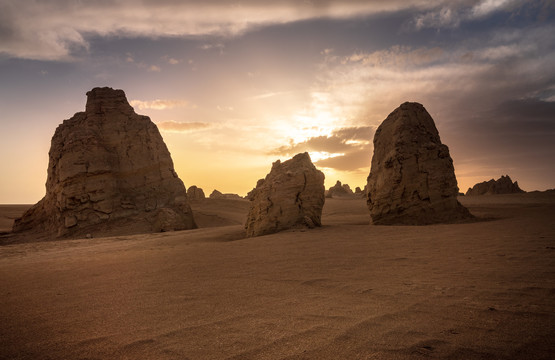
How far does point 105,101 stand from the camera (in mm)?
20188

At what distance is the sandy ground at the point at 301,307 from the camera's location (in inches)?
83.9

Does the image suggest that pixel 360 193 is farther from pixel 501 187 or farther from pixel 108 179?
pixel 108 179

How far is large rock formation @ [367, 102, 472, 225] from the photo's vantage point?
10516 millimetres

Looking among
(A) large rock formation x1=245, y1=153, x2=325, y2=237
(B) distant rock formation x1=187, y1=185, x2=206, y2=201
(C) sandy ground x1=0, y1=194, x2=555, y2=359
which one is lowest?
(C) sandy ground x1=0, y1=194, x2=555, y2=359

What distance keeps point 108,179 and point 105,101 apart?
18.1ft

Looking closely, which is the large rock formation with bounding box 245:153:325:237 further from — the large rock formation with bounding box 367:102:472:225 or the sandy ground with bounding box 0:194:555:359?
A: the sandy ground with bounding box 0:194:555:359

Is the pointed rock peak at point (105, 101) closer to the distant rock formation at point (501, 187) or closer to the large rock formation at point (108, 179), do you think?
the large rock formation at point (108, 179)

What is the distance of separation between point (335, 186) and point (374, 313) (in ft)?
163

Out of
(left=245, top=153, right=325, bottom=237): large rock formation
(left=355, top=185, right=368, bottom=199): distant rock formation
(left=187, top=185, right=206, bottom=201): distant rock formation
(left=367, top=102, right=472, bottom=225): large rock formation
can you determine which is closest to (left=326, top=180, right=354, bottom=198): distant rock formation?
(left=355, top=185, right=368, bottom=199): distant rock formation

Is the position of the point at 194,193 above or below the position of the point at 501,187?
above

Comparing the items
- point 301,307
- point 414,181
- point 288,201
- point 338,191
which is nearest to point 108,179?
point 288,201

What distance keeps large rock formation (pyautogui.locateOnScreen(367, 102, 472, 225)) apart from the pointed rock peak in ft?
57.0

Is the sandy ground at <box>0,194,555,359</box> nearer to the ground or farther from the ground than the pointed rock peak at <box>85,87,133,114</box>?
nearer to the ground

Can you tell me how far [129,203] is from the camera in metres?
18.8
